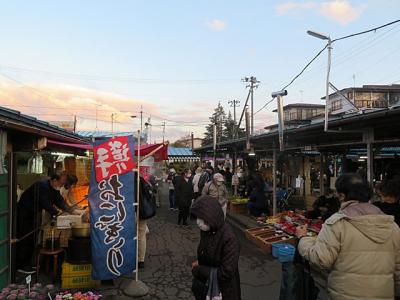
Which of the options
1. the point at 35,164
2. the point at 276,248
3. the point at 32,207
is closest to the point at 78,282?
the point at 32,207

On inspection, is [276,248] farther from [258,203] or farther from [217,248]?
[217,248]

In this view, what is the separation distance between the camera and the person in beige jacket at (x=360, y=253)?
277 centimetres

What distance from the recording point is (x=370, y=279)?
276 cm

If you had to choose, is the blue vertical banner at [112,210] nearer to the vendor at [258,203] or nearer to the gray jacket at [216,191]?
the gray jacket at [216,191]

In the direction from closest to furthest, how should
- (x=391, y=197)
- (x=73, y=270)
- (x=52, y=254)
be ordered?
(x=391, y=197), (x=73, y=270), (x=52, y=254)

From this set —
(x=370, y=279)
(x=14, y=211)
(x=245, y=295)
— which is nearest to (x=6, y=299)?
(x=14, y=211)

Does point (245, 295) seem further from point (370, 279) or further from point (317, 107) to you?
point (317, 107)

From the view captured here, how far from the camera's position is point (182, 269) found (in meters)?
7.49

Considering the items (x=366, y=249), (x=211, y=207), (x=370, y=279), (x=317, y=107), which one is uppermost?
(x=317, y=107)

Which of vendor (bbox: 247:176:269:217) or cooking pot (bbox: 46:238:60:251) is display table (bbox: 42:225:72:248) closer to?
cooking pot (bbox: 46:238:60:251)

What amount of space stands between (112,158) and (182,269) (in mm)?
2925

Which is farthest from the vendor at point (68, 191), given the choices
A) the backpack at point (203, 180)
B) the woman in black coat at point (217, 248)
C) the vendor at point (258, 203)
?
the vendor at point (258, 203)

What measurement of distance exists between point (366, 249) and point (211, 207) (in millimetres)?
1323

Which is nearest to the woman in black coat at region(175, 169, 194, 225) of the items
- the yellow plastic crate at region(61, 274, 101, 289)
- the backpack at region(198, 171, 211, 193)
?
the backpack at region(198, 171, 211, 193)
